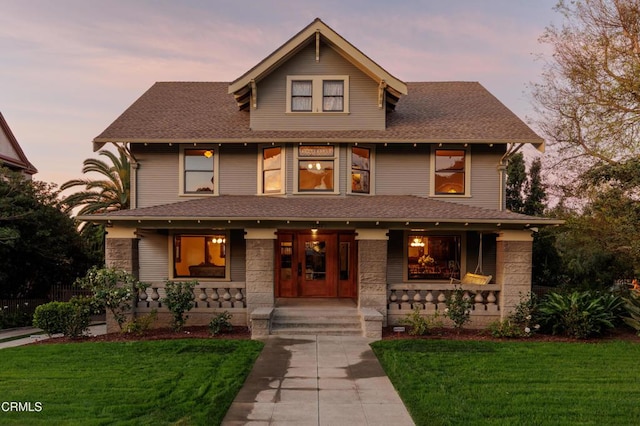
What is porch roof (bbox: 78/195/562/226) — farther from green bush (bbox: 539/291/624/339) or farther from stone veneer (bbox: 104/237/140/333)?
green bush (bbox: 539/291/624/339)

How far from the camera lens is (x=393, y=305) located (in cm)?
1147

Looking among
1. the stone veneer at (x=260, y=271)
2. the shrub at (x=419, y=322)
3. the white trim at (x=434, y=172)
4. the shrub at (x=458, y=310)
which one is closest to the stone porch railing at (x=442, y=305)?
the shrub at (x=419, y=322)

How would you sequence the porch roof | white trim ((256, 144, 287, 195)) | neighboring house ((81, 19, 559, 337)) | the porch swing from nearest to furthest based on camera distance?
the porch roof < the porch swing < neighboring house ((81, 19, 559, 337)) < white trim ((256, 144, 287, 195))

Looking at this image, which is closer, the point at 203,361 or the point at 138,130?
the point at 203,361

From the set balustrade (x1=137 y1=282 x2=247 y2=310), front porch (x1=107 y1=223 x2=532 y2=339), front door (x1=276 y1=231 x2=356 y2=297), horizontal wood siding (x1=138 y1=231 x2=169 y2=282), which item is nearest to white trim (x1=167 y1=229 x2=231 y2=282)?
horizontal wood siding (x1=138 y1=231 x2=169 y2=282)

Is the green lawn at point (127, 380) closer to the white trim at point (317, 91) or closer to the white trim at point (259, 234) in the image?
the white trim at point (259, 234)

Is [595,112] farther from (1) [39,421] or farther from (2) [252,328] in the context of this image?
(1) [39,421]

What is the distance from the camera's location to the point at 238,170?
1401 centimetres

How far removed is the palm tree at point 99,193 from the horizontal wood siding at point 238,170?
Result: 9613 millimetres

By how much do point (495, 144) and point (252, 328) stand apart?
35.2 ft

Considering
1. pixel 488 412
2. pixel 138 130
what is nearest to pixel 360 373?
pixel 488 412

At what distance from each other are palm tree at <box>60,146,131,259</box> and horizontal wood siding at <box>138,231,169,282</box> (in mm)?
7584

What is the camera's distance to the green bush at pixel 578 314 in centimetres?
1006

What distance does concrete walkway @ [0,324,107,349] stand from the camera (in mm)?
10898
